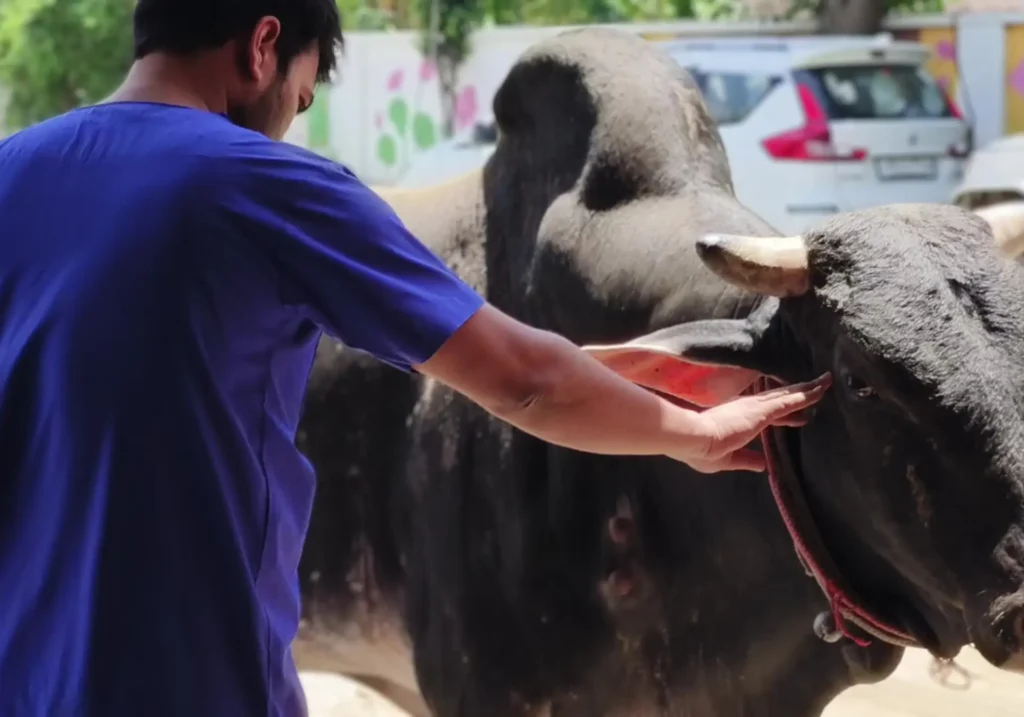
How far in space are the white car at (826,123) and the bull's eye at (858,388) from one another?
6.31 m

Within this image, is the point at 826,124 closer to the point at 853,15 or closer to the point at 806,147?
the point at 806,147

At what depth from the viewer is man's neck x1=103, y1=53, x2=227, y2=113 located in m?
2.03

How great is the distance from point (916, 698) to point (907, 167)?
5.38 meters

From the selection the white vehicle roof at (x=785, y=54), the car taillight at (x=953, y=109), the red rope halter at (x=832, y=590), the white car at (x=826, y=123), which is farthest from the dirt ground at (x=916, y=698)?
the car taillight at (x=953, y=109)

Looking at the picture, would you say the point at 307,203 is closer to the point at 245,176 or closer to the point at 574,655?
the point at 245,176

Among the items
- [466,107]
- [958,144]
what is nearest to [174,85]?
[958,144]

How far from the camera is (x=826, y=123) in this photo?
30.2 feet

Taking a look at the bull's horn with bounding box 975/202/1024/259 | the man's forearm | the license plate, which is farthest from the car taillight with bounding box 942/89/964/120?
the man's forearm

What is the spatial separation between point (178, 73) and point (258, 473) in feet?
1.86

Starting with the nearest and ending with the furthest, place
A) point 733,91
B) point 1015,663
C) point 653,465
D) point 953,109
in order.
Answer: point 1015,663 < point 653,465 < point 733,91 < point 953,109

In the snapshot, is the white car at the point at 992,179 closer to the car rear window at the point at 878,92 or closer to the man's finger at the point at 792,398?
the car rear window at the point at 878,92

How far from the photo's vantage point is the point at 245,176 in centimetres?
184

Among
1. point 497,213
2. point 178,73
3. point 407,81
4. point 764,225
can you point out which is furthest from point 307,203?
point 407,81

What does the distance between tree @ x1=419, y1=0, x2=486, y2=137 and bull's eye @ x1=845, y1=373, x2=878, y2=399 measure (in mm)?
10404
